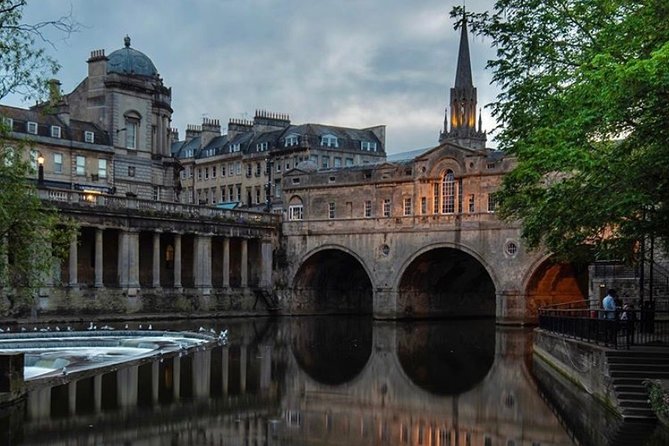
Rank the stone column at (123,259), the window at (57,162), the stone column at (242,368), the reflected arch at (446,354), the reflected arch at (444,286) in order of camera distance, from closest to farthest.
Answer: the stone column at (242,368) → the reflected arch at (446,354) → the stone column at (123,259) → the reflected arch at (444,286) → the window at (57,162)

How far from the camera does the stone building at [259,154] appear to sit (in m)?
88.2

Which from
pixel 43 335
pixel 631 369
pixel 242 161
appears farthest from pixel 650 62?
pixel 242 161

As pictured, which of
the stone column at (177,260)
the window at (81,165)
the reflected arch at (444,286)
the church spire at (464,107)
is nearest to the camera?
the stone column at (177,260)

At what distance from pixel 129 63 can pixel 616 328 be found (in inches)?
2107

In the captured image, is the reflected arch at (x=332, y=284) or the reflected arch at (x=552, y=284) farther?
the reflected arch at (x=332, y=284)

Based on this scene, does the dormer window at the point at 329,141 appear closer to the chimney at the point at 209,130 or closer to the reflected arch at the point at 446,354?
the chimney at the point at 209,130

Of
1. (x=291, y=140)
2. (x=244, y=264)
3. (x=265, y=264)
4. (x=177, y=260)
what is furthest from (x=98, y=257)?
(x=291, y=140)

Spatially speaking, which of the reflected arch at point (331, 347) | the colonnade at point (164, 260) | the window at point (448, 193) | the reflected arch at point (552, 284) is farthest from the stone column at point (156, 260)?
the reflected arch at point (552, 284)

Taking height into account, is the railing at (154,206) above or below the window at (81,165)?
below

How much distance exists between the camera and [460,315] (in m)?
60.9

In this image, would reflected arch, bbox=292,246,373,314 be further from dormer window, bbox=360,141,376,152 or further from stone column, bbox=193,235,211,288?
dormer window, bbox=360,141,376,152

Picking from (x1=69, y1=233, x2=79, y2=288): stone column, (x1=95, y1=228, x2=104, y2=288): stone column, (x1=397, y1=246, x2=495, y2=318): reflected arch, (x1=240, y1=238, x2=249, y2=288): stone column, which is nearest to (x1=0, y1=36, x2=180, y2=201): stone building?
(x1=240, y1=238, x2=249, y2=288): stone column

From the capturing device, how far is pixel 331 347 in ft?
120

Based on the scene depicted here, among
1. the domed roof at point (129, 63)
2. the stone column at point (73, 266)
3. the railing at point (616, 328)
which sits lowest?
the railing at point (616, 328)
